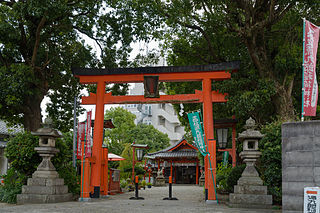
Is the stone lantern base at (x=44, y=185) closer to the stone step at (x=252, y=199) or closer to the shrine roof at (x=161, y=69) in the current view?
the shrine roof at (x=161, y=69)

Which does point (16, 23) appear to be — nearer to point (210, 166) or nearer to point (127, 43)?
point (127, 43)

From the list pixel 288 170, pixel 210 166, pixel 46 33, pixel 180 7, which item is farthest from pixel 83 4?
pixel 288 170

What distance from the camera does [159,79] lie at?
1263 cm

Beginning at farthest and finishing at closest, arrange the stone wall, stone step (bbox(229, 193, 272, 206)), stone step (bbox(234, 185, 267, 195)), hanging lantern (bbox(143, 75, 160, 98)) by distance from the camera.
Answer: hanging lantern (bbox(143, 75, 160, 98))
stone step (bbox(234, 185, 267, 195))
stone step (bbox(229, 193, 272, 206))
the stone wall

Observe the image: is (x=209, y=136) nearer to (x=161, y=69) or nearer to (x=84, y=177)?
(x=161, y=69)

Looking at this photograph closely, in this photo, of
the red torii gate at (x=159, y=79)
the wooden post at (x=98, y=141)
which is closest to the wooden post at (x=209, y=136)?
the red torii gate at (x=159, y=79)

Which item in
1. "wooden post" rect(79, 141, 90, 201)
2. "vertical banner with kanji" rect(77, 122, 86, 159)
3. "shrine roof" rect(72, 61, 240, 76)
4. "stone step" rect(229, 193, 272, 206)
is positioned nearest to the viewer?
"stone step" rect(229, 193, 272, 206)

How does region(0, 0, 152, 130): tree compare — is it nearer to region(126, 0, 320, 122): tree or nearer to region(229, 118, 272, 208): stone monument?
region(126, 0, 320, 122): tree

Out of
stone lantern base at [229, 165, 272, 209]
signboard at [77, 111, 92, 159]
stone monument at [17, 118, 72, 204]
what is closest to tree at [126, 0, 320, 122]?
stone lantern base at [229, 165, 272, 209]

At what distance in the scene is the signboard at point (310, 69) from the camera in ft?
25.5

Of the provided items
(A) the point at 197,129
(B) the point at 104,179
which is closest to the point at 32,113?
(B) the point at 104,179

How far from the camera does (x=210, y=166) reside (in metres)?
11.4

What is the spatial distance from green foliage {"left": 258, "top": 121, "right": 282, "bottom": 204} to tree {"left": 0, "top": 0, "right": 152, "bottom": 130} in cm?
703

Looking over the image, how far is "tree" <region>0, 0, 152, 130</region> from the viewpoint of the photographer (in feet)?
38.1
